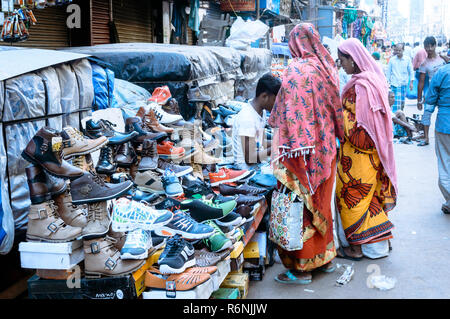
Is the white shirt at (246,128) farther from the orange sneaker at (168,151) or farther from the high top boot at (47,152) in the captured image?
the high top boot at (47,152)

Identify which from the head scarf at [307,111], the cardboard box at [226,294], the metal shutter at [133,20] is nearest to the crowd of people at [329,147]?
the head scarf at [307,111]

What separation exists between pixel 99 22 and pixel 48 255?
7109mm

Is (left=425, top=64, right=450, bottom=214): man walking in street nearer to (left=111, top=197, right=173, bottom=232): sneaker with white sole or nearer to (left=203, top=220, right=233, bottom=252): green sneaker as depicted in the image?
(left=203, top=220, right=233, bottom=252): green sneaker

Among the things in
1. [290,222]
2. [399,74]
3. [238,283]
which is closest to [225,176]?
[290,222]

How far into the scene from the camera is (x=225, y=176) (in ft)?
12.8

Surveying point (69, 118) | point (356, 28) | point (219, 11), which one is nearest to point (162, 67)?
point (69, 118)

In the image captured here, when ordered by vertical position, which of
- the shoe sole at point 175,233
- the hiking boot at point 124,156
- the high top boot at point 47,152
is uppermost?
the high top boot at point 47,152

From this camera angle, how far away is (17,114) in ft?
9.18

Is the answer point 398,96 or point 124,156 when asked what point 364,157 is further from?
point 398,96

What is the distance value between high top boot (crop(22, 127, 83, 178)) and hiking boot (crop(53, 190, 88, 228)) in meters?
0.15

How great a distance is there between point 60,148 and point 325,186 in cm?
212

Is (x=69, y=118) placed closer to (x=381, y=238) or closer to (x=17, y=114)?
(x=17, y=114)

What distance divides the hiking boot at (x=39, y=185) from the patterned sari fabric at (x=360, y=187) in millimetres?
2635

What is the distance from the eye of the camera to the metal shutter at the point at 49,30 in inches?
264
